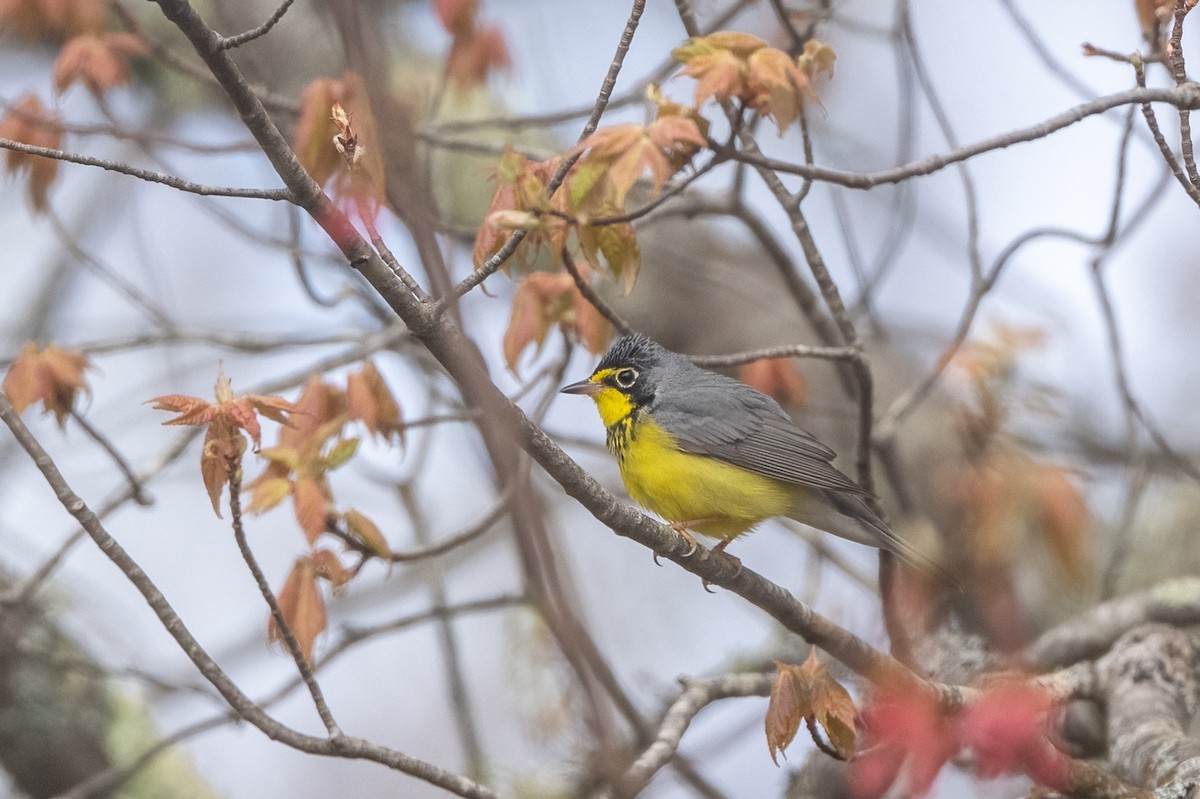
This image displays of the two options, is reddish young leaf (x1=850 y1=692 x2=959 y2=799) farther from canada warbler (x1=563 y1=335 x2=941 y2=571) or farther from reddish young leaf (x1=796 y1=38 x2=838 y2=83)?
reddish young leaf (x1=796 y1=38 x2=838 y2=83)

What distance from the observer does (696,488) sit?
4344 millimetres

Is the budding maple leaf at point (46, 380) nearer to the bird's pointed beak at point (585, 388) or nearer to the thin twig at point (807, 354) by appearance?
the bird's pointed beak at point (585, 388)

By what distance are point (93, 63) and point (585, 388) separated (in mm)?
2467

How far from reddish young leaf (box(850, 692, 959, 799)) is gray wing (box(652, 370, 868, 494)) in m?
1.35

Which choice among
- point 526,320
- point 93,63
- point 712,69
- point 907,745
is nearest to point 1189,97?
point 712,69

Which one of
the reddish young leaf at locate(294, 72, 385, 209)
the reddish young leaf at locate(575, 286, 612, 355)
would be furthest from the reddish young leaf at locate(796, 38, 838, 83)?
the reddish young leaf at locate(294, 72, 385, 209)

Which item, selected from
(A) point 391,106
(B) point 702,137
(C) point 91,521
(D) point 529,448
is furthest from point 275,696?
(A) point 391,106

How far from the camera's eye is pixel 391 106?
183 cm

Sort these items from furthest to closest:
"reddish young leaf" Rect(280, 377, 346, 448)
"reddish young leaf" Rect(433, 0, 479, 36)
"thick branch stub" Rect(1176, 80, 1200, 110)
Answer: "reddish young leaf" Rect(433, 0, 479, 36) → "reddish young leaf" Rect(280, 377, 346, 448) → "thick branch stub" Rect(1176, 80, 1200, 110)

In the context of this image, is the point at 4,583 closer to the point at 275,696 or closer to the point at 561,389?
the point at 275,696

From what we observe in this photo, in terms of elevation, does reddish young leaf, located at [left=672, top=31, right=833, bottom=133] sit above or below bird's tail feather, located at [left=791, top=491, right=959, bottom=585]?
above

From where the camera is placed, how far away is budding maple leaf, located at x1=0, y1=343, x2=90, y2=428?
153 inches

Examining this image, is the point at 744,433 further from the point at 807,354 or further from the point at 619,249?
the point at 619,249

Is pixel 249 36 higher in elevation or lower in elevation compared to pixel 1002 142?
higher
